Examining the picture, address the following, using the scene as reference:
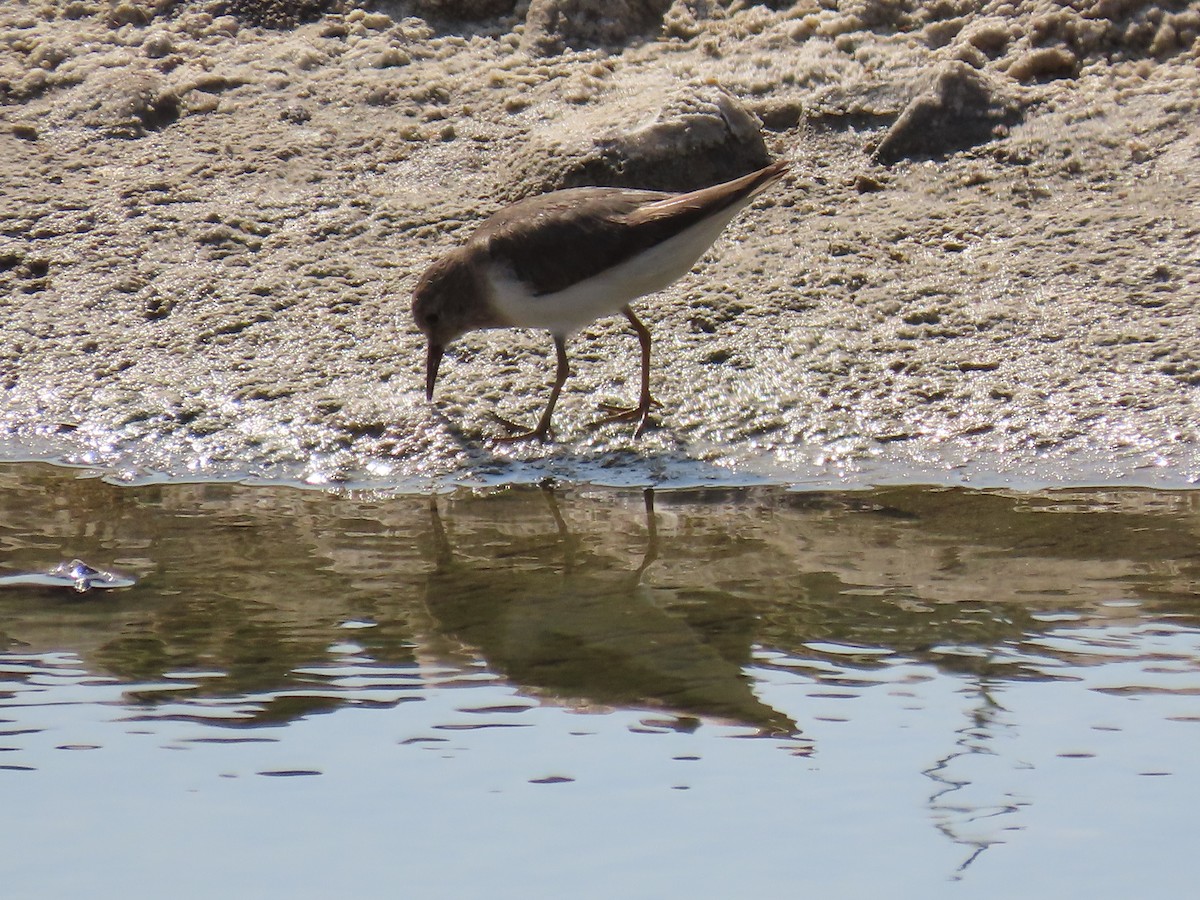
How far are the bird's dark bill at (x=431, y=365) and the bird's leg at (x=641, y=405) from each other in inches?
26.0

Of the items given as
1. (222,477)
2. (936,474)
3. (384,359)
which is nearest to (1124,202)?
(936,474)

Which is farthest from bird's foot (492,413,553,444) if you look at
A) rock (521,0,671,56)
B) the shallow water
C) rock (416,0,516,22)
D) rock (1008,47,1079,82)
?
rock (416,0,516,22)

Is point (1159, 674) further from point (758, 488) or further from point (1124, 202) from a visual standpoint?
point (1124, 202)

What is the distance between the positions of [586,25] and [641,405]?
2.80 m

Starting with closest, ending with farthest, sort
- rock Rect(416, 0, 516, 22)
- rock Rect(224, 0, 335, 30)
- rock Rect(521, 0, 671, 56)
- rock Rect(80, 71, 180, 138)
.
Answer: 1. rock Rect(80, 71, 180, 138)
2. rock Rect(521, 0, 671, 56)
3. rock Rect(416, 0, 516, 22)
4. rock Rect(224, 0, 335, 30)

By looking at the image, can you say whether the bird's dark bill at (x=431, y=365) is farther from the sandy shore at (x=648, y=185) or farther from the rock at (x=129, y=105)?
the rock at (x=129, y=105)

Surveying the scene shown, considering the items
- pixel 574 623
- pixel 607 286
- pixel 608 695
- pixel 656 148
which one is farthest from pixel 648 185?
pixel 608 695

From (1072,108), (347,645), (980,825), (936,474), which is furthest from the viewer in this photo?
(1072,108)

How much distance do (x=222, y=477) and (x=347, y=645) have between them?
1.85 meters

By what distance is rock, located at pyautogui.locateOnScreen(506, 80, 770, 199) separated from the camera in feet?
23.2

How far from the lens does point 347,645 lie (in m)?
4.37

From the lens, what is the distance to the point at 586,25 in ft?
26.9

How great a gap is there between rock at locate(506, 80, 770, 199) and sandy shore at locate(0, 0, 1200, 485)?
16 millimetres

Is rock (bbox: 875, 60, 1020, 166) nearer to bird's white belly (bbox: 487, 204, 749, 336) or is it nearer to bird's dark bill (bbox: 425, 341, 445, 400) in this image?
bird's white belly (bbox: 487, 204, 749, 336)
